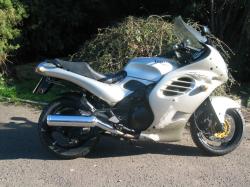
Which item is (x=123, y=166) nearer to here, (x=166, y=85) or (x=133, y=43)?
(x=166, y=85)

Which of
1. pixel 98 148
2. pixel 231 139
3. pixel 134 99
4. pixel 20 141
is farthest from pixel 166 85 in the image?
pixel 20 141

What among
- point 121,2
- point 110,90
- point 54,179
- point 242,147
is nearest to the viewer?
point 54,179

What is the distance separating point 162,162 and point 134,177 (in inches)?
22.6

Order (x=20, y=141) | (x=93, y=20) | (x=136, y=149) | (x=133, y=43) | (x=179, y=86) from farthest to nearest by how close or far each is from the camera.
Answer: (x=93, y=20) < (x=133, y=43) < (x=20, y=141) < (x=136, y=149) < (x=179, y=86)

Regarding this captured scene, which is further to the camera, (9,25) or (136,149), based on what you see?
(9,25)

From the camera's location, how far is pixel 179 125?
6191 millimetres

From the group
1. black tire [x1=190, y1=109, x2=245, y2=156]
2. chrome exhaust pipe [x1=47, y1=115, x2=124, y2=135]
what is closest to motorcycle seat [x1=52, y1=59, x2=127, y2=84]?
chrome exhaust pipe [x1=47, y1=115, x2=124, y2=135]

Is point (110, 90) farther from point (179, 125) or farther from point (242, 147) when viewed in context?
point (242, 147)

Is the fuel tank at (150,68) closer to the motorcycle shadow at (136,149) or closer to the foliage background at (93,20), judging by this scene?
the motorcycle shadow at (136,149)

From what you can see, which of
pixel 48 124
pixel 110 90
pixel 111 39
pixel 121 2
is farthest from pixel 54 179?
pixel 121 2

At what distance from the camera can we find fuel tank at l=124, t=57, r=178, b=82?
6.09 metres

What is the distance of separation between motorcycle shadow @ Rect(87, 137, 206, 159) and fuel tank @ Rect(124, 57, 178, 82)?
947 mm

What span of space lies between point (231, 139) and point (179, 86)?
3.08ft

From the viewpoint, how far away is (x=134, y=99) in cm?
615
